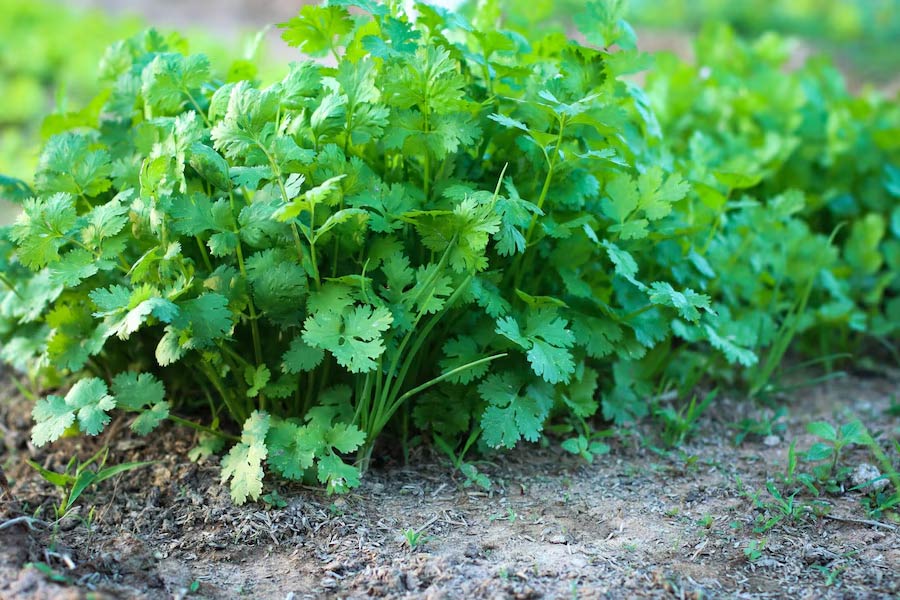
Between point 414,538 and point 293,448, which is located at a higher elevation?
point 293,448

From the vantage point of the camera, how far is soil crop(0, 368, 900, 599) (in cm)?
182

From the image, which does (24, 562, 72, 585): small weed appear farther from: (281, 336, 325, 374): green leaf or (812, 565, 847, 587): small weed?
(812, 565, 847, 587): small weed

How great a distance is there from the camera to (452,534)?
2025 millimetres

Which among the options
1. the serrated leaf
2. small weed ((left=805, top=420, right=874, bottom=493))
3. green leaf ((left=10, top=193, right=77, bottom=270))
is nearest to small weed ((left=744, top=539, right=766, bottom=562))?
small weed ((left=805, top=420, right=874, bottom=493))

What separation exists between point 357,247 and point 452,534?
2.33 feet

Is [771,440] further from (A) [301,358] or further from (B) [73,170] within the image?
(B) [73,170]

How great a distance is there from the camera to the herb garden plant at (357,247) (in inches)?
78.2

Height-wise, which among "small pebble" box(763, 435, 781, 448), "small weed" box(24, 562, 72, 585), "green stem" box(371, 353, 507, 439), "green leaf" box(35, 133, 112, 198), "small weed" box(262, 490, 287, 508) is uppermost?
"green leaf" box(35, 133, 112, 198)

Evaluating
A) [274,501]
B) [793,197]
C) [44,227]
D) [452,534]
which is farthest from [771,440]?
[44,227]

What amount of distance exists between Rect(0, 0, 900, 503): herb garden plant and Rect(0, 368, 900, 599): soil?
0.10 metres

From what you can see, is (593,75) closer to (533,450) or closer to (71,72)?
(533,450)

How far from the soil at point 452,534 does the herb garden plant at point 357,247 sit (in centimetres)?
10

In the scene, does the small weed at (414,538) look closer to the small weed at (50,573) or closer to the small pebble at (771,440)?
the small weed at (50,573)

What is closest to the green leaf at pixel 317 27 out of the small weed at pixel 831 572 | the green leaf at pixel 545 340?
the green leaf at pixel 545 340
